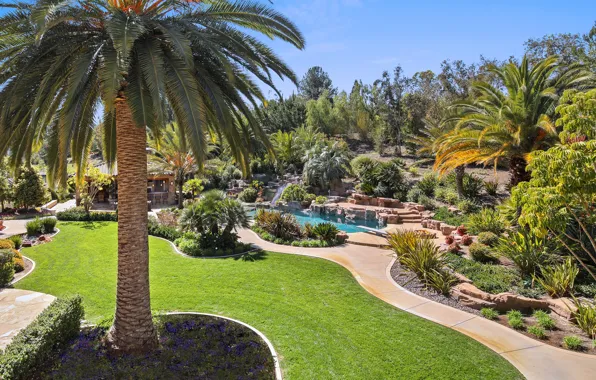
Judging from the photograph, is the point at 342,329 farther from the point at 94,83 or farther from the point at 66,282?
the point at 66,282

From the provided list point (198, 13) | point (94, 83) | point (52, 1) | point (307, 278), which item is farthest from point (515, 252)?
point (52, 1)

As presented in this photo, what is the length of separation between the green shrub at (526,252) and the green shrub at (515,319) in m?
2.04

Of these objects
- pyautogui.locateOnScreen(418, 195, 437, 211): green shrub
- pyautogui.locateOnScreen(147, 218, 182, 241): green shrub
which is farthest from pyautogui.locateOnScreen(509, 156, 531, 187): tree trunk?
pyautogui.locateOnScreen(147, 218, 182, 241): green shrub

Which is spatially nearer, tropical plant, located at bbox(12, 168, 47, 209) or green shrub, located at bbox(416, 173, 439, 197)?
tropical plant, located at bbox(12, 168, 47, 209)

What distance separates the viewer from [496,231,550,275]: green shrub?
9891mm

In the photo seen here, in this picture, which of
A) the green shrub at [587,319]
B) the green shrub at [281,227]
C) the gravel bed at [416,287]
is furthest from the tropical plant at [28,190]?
the green shrub at [587,319]

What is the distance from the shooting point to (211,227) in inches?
555

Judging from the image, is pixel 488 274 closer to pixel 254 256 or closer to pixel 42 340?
pixel 254 256

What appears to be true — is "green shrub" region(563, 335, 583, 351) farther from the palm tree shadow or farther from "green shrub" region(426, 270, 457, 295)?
the palm tree shadow

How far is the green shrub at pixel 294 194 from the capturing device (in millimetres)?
26972

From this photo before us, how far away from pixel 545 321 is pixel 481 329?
140cm

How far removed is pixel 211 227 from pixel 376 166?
15.4m

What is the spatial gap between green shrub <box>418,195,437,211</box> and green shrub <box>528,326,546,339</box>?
14.2 metres

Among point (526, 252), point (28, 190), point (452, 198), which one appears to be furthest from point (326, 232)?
point (28, 190)
